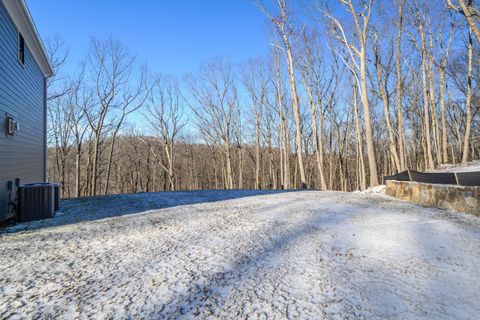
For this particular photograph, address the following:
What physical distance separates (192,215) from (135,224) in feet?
3.41

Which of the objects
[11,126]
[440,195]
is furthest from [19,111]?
[440,195]

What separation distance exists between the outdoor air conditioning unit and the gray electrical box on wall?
45.5 inches

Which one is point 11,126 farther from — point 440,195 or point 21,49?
point 440,195

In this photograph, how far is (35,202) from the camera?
469 centimetres

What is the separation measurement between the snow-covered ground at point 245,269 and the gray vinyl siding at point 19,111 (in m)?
1.60

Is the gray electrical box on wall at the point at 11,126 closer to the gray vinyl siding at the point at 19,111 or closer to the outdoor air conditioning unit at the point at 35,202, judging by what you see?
the gray vinyl siding at the point at 19,111

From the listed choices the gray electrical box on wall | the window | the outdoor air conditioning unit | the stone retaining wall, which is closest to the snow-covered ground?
the outdoor air conditioning unit

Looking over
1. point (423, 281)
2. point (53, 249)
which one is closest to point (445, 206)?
point (423, 281)

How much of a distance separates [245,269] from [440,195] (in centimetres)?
512

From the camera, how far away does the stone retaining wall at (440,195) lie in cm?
477

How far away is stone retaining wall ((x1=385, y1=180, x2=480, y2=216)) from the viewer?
477 centimetres

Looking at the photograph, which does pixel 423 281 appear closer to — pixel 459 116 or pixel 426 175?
pixel 426 175

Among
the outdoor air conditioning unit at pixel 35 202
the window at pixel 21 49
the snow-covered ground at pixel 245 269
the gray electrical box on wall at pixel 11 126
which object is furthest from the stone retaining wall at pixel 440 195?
the window at pixel 21 49

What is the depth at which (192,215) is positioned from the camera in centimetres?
493
